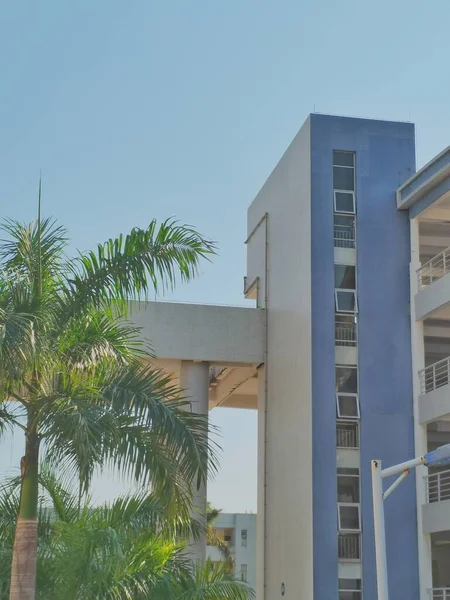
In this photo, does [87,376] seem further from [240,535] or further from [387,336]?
[240,535]

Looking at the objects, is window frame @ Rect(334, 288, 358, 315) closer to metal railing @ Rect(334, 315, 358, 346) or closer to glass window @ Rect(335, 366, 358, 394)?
metal railing @ Rect(334, 315, 358, 346)

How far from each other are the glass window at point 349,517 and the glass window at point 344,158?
8.57 metres

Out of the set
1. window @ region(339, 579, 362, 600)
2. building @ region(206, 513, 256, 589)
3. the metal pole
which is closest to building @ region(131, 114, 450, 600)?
window @ region(339, 579, 362, 600)

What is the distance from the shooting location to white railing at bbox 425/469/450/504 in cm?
2447

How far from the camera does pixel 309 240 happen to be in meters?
25.8

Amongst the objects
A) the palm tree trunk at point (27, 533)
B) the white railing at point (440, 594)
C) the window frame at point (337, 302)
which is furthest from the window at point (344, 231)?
the palm tree trunk at point (27, 533)

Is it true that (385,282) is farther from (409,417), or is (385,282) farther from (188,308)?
→ (188,308)

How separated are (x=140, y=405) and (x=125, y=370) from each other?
648 millimetres

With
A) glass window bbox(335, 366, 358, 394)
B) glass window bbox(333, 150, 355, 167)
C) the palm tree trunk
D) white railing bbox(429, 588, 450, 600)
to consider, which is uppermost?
glass window bbox(333, 150, 355, 167)

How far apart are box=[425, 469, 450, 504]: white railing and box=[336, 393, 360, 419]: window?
7.50 ft

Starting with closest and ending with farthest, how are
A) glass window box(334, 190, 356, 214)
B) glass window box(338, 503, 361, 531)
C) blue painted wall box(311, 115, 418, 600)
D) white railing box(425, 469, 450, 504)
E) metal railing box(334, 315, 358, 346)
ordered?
blue painted wall box(311, 115, 418, 600) < glass window box(338, 503, 361, 531) < white railing box(425, 469, 450, 504) < metal railing box(334, 315, 358, 346) < glass window box(334, 190, 356, 214)

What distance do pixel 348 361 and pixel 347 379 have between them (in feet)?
1.45

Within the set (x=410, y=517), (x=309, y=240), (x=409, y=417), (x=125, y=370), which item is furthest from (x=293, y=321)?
(x=125, y=370)

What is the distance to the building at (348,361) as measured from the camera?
24.1m
